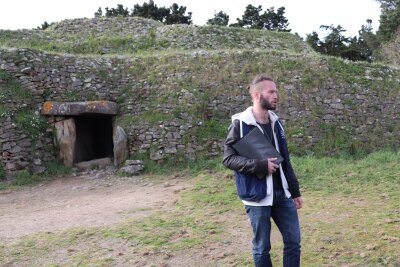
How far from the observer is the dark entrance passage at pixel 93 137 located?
10703 mm

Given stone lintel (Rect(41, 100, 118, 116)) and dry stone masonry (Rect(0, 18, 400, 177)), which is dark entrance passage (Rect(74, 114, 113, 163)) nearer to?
dry stone masonry (Rect(0, 18, 400, 177))

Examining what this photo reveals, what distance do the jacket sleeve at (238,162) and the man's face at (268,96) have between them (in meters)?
0.24

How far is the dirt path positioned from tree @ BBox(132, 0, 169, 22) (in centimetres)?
1874

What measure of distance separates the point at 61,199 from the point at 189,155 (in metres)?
2.88

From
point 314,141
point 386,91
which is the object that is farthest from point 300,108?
point 386,91

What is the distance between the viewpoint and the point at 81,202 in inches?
282

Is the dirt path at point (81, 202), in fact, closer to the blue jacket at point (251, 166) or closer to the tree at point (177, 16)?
the blue jacket at point (251, 166)

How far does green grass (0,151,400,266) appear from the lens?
415 cm

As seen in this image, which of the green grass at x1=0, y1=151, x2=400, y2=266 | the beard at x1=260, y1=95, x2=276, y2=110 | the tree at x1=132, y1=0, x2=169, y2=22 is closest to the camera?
the beard at x1=260, y1=95, x2=276, y2=110

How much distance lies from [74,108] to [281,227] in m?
7.28

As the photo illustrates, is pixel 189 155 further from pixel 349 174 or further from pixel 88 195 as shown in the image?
pixel 349 174

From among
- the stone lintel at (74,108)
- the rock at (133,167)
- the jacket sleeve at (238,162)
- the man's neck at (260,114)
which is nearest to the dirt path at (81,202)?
the rock at (133,167)

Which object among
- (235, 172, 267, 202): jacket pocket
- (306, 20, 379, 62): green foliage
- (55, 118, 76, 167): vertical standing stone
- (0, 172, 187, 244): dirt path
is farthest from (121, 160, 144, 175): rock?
(306, 20, 379, 62): green foliage

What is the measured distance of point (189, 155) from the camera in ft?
29.8
